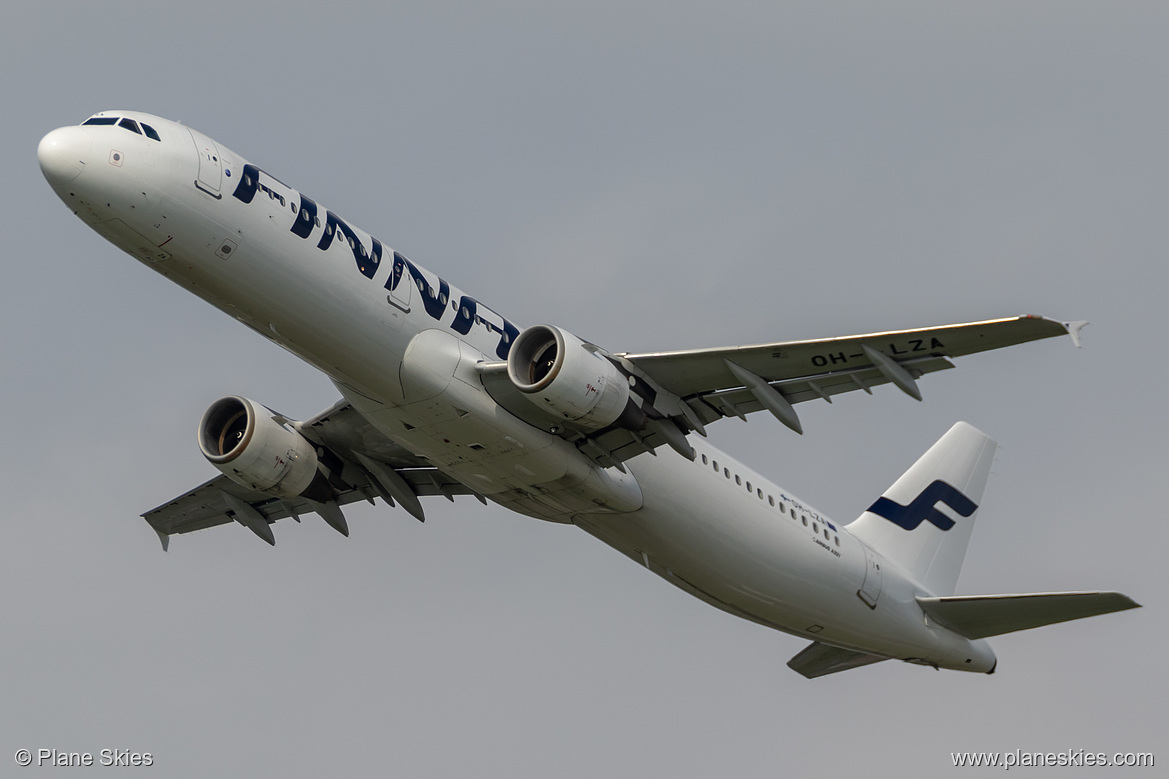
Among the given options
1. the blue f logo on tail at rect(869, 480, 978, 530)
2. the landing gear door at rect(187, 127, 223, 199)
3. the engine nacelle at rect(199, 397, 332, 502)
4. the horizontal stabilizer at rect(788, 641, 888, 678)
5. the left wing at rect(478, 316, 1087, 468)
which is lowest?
the horizontal stabilizer at rect(788, 641, 888, 678)

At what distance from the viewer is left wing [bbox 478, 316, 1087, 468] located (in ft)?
81.6

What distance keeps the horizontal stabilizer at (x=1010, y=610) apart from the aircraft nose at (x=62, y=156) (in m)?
23.2

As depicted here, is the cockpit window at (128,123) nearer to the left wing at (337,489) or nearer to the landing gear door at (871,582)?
the left wing at (337,489)

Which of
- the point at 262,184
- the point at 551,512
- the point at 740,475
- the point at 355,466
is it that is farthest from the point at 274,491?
the point at 740,475

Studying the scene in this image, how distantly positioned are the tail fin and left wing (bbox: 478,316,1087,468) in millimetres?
10519

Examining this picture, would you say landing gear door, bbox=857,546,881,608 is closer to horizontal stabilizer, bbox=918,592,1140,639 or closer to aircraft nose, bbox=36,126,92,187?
horizontal stabilizer, bbox=918,592,1140,639

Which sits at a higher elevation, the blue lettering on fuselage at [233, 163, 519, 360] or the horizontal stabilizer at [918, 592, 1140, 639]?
the blue lettering on fuselage at [233, 163, 519, 360]

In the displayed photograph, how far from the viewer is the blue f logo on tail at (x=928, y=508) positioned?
124 ft

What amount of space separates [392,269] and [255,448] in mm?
7049

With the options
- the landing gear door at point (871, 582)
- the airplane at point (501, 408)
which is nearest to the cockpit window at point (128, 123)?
the airplane at point (501, 408)

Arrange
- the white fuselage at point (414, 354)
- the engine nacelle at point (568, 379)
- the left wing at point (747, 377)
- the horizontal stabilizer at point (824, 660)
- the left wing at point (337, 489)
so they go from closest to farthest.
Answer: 1. the white fuselage at point (414, 354)
2. the left wing at point (747, 377)
3. the engine nacelle at point (568, 379)
4. the left wing at point (337, 489)
5. the horizontal stabilizer at point (824, 660)

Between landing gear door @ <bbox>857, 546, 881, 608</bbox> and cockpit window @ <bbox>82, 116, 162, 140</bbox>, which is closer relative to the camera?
cockpit window @ <bbox>82, 116, 162, 140</bbox>

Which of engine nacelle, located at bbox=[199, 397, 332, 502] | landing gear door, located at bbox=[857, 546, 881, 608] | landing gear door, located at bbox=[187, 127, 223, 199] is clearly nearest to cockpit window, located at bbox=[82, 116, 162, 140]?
landing gear door, located at bbox=[187, 127, 223, 199]

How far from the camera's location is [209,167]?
2458 centimetres
